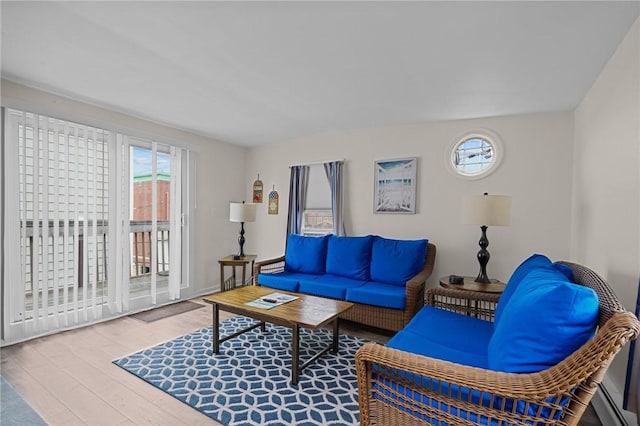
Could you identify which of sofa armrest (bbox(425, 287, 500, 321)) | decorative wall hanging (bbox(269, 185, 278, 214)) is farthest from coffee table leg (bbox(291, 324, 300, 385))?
decorative wall hanging (bbox(269, 185, 278, 214))

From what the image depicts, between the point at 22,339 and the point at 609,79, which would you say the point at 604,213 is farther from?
the point at 22,339

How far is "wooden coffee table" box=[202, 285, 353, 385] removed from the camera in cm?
216

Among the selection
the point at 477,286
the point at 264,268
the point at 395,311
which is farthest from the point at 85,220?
the point at 477,286

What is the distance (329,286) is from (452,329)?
1.44 m

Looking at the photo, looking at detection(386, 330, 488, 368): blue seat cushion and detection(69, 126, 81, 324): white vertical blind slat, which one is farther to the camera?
detection(69, 126, 81, 324): white vertical blind slat

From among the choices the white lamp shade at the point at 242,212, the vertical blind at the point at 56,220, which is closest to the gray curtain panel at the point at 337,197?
the white lamp shade at the point at 242,212

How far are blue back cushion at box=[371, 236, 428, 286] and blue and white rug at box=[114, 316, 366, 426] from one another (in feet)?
2.55

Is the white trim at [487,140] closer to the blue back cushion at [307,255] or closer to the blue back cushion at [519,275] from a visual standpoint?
the blue back cushion at [519,275]

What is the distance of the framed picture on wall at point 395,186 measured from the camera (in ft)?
12.2

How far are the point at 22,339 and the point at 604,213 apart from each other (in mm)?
4927

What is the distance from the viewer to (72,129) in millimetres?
3000

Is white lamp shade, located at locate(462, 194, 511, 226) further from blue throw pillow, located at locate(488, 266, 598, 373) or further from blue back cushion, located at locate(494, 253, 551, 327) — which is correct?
blue throw pillow, located at locate(488, 266, 598, 373)

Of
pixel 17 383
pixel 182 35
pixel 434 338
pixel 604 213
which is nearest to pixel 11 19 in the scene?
pixel 182 35

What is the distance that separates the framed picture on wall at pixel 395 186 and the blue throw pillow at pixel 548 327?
2.57 m
